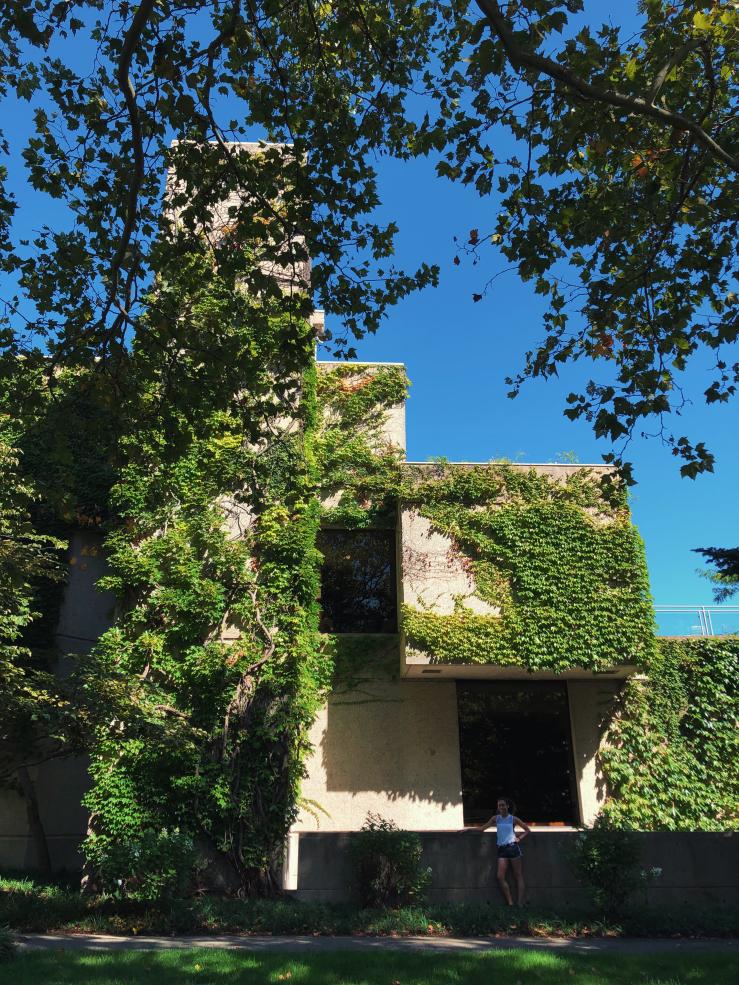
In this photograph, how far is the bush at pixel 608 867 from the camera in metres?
9.36

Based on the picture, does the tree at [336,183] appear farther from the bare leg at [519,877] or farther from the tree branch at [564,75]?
the bare leg at [519,877]

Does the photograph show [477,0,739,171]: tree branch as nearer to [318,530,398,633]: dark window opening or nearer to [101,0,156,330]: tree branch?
[101,0,156,330]: tree branch

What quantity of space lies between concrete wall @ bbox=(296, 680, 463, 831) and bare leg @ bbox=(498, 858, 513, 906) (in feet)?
13.4

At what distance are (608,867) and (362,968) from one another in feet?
14.0

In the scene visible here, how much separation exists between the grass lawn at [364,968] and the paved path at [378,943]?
508 mm

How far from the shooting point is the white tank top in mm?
10305

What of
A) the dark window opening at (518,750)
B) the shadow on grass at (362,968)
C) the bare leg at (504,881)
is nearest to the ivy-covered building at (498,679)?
the dark window opening at (518,750)

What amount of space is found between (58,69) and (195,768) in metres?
9.42

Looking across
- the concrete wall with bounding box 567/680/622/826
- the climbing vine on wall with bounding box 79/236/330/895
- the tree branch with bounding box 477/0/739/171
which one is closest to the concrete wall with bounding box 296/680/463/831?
the climbing vine on wall with bounding box 79/236/330/895

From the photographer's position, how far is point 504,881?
10.2 metres

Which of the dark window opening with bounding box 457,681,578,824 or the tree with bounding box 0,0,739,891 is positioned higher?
the tree with bounding box 0,0,739,891

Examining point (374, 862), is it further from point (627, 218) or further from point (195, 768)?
point (627, 218)

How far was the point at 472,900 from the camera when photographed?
10.2m

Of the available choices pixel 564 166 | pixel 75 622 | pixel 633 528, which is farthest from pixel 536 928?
pixel 75 622
